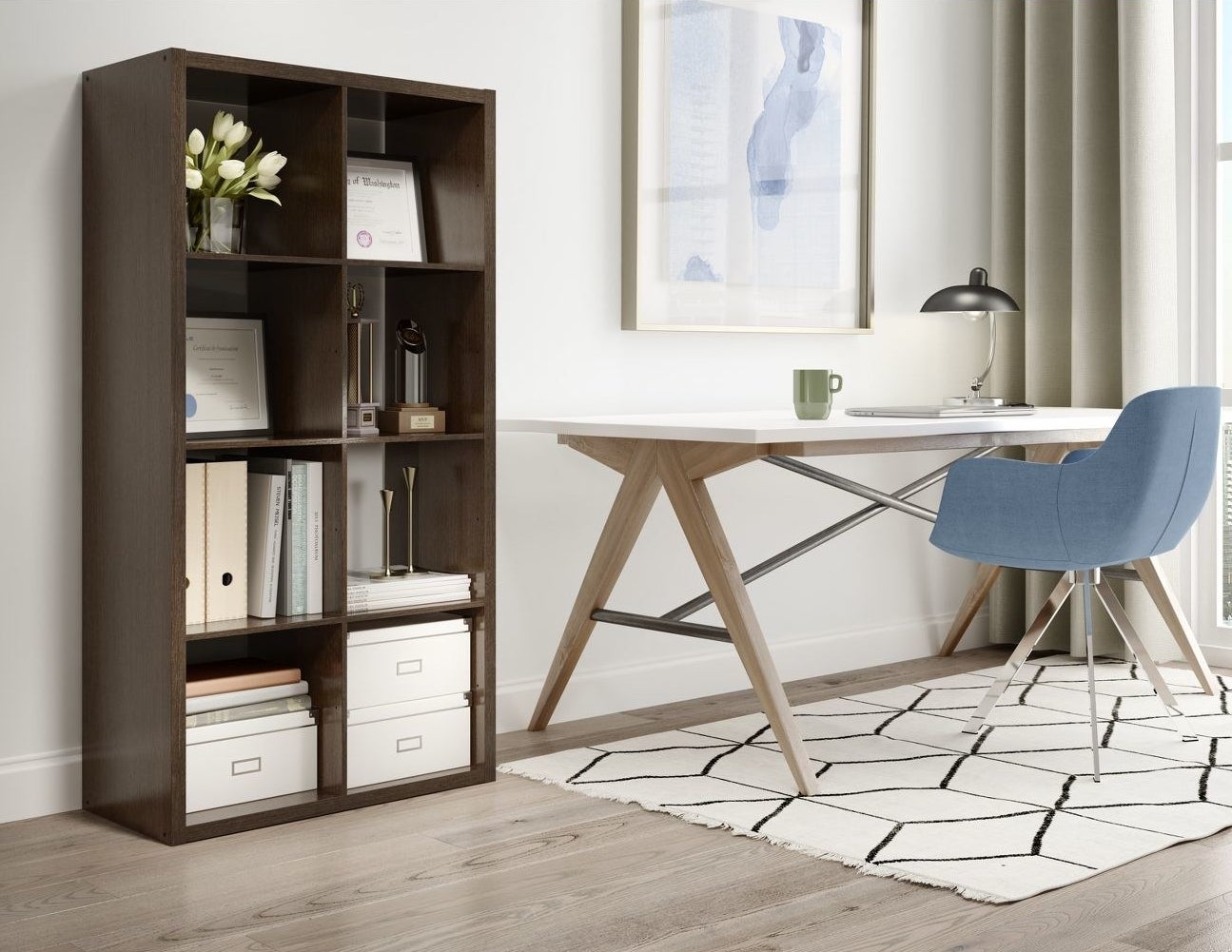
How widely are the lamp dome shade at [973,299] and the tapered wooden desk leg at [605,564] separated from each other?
3.22 feet

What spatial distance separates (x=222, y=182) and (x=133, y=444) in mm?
481

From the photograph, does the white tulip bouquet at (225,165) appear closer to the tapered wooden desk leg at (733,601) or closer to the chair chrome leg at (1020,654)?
the tapered wooden desk leg at (733,601)

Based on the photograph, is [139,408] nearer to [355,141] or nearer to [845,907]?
[355,141]

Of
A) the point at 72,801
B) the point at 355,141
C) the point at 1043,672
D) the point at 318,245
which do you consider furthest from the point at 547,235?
the point at 1043,672

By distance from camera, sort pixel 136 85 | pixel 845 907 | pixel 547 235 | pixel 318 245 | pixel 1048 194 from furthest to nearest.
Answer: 1. pixel 1048 194
2. pixel 547 235
3. pixel 318 245
4. pixel 136 85
5. pixel 845 907

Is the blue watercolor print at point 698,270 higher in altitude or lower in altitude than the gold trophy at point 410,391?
higher

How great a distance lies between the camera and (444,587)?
288 cm

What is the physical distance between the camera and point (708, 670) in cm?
376

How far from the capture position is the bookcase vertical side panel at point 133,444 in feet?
8.12

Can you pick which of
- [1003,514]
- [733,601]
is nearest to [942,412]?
[1003,514]

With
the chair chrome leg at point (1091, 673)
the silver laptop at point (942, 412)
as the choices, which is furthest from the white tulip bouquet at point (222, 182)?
the chair chrome leg at point (1091, 673)

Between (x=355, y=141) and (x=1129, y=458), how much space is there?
1635 millimetres

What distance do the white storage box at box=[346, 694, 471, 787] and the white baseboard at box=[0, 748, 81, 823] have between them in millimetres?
499

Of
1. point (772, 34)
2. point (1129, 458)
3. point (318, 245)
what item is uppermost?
point (772, 34)
